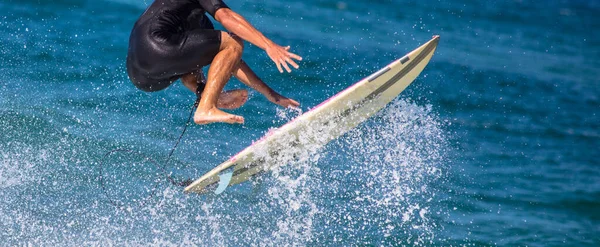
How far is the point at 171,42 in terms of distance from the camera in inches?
241

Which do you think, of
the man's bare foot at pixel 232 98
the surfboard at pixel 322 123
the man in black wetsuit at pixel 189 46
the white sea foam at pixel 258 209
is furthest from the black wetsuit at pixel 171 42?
the white sea foam at pixel 258 209

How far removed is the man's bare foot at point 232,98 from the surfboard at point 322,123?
428mm

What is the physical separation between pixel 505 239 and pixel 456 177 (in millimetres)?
1389

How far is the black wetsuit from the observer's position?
20.1 ft

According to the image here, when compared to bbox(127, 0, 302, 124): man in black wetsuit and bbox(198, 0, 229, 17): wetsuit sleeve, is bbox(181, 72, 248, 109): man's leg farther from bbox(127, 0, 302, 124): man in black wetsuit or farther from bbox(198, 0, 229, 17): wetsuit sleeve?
bbox(198, 0, 229, 17): wetsuit sleeve

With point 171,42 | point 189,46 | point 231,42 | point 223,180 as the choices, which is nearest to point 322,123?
point 223,180

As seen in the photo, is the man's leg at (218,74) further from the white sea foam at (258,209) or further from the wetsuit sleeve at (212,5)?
the white sea foam at (258,209)

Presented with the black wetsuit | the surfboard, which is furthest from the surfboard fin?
the black wetsuit

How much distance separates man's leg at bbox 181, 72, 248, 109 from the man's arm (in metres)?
0.85

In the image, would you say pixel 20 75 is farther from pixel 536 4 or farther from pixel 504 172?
pixel 536 4

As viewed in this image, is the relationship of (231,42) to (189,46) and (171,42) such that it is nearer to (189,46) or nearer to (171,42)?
(189,46)

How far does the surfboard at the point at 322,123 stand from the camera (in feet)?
21.4

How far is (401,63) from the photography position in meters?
6.75

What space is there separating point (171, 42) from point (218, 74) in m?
0.43
